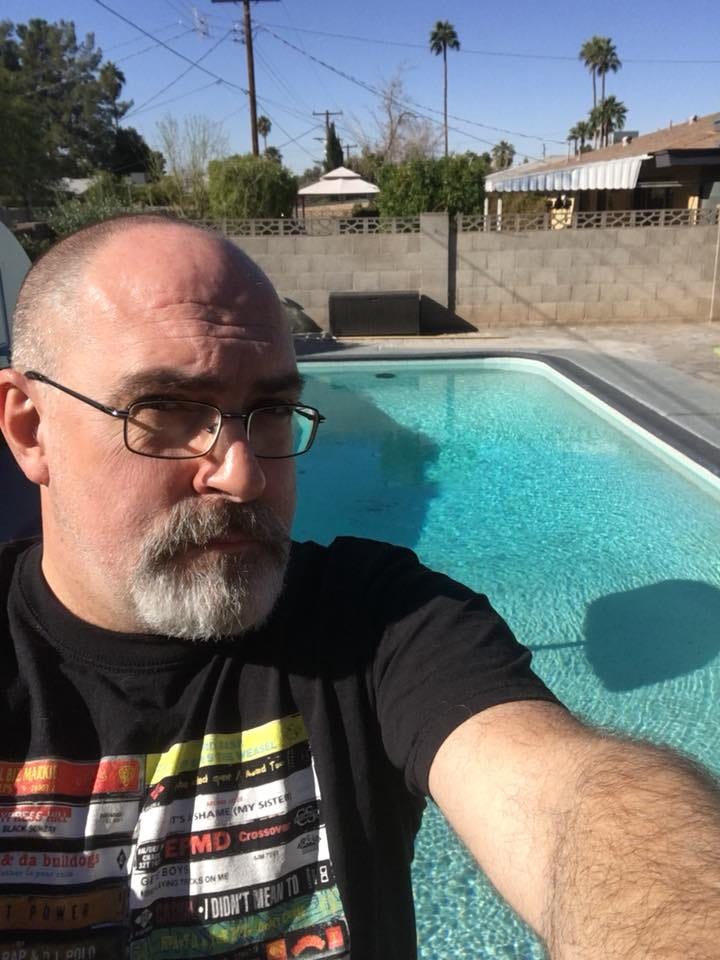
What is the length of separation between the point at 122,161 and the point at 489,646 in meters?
44.0

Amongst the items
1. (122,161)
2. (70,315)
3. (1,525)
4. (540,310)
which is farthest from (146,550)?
(122,161)

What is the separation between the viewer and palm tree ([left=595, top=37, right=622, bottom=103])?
5591cm

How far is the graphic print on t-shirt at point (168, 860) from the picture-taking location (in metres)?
1.04

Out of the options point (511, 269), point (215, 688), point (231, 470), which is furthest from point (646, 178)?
point (215, 688)

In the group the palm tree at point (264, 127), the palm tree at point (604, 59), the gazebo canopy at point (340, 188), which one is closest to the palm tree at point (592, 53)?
the palm tree at point (604, 59)

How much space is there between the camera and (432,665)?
3.85ft

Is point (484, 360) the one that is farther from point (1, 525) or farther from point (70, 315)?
point (70, 315)

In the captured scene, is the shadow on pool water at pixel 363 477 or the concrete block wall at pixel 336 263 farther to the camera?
the concrete block wall at pixel 336 263

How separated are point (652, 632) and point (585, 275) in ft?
30.1

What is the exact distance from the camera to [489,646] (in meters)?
1.19

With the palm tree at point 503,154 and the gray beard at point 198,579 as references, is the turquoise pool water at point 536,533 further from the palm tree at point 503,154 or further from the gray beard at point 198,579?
the palm tree at point 503,154

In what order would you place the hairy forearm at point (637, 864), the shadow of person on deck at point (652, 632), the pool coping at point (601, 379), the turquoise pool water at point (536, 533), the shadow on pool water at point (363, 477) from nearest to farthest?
the hairy forearm at point (637, 864)
the turquoise pool water at point (536, 533)
the shadow of person on deck at point (652, 632)
the shadow on pool water at point (363, 477)
the pool coping at point (601, 379)

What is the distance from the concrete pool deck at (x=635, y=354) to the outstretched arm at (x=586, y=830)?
5380mm

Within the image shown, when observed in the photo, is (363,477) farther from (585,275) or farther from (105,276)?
(585,275)
